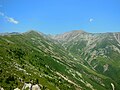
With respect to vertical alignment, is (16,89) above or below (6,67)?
A: below

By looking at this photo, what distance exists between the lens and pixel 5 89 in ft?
502

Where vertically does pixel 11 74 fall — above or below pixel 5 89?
above

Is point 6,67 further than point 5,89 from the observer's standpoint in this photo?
Yes

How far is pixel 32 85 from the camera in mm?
170750

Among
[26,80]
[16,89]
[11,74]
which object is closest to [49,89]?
[26,80]

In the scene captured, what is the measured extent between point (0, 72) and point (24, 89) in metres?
25.4

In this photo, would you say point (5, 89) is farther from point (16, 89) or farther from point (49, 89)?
point (49, 89)

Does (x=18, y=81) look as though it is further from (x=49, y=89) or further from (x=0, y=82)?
(x=49, y=89)

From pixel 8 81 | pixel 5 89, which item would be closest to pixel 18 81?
pixel 8 81

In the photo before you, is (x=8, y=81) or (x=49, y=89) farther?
(x=49, y=89)

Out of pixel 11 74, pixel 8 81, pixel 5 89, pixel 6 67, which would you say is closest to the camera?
pixel 5 89

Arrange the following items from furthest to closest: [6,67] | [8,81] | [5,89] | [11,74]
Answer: [6,67] → [11,74] → [8,81] → [5,89]

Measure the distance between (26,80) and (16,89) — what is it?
31.0 m

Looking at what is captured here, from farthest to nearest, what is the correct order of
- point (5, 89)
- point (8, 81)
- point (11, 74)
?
1. point (11, 74)
2. point (8, 81)
3. point (5, 89)
